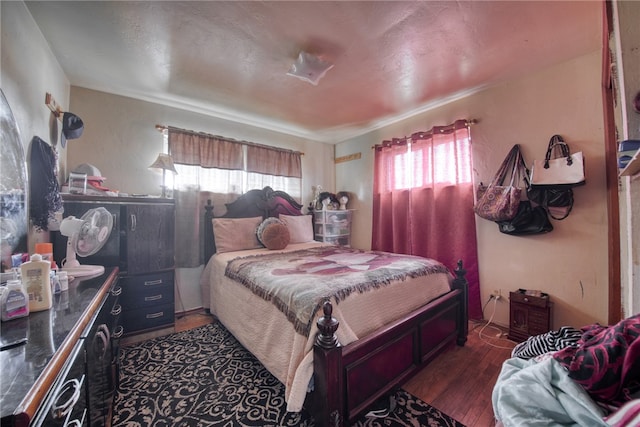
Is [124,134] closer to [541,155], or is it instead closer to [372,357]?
[372,357]

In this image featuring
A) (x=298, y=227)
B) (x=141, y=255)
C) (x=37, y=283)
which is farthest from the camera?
(x=298, y=227)

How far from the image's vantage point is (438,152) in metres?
2.97

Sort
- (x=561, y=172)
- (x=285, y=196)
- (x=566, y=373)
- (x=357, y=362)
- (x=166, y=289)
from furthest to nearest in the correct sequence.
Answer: (x=285, y=196) → (x=166, y=289) → (x=561, y=172) → (x=357, y=362) → (x=566, y=373)

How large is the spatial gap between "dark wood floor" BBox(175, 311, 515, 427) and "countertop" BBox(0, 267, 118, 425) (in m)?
1.80

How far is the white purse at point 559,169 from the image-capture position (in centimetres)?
199

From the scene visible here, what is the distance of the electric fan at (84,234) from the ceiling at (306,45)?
129 cm

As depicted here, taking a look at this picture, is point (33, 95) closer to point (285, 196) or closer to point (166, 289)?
point (166, 289)

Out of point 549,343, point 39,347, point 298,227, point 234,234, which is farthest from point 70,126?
point 549,343

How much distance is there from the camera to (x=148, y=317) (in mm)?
2297

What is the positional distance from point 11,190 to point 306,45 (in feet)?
6.45

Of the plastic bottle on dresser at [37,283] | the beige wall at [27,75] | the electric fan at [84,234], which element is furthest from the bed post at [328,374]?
the beige wall at [27,75]

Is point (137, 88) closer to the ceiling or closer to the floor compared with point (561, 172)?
closer to the ceiling

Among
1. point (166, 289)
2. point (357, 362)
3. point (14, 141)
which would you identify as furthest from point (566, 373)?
point (166, 289)

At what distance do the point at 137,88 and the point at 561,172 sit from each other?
3.98 m
